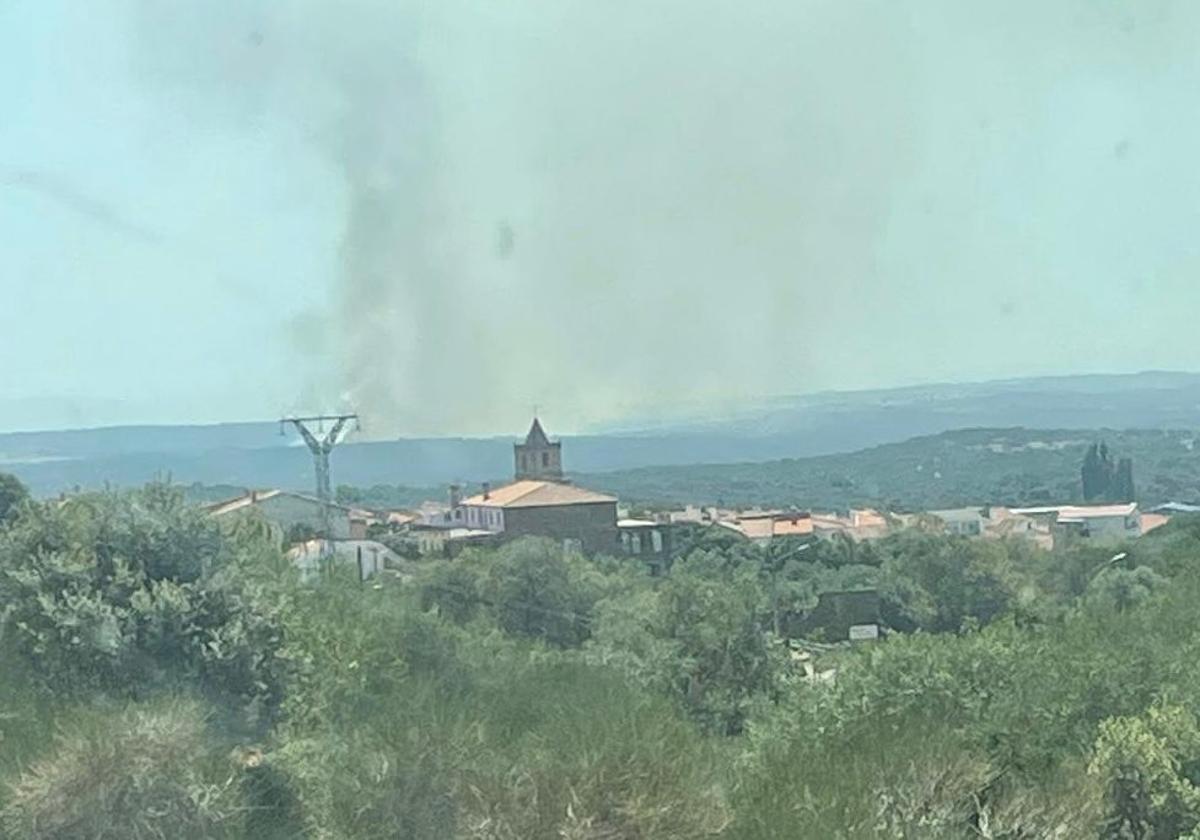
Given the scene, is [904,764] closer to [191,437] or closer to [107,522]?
[107,522]

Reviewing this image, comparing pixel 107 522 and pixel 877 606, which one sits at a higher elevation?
pixel 107 522

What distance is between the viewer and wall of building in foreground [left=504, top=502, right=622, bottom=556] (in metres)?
71.9

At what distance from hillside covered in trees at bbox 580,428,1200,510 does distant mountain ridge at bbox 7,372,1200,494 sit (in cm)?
297

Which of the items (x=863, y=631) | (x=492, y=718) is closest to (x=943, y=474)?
(x=863, y=631)

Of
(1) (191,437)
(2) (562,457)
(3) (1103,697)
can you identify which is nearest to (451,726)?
(3) (1103,697)

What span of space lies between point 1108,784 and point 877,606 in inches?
1410

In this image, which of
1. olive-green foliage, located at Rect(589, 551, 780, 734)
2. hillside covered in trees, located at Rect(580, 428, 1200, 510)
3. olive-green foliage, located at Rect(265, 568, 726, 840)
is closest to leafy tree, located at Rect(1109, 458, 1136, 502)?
hillside covered in trees, located at Rect(580, 428, 1200, 510)

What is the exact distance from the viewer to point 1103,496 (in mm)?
114312

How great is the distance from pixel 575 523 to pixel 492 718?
2294 inches

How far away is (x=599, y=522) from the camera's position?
75.2 meters

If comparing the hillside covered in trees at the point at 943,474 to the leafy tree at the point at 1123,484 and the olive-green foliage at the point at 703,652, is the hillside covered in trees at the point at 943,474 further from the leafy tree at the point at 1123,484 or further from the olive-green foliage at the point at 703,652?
the olive-green foliage at the point at 703,652

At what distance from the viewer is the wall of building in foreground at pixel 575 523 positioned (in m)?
71.9

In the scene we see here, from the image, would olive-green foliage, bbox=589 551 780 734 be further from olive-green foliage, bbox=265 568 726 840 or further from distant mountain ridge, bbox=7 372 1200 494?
distant mountain ridge, bbox=7 372 1200 494

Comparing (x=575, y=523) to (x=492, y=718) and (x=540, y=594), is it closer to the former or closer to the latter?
(x=540, y=594)
